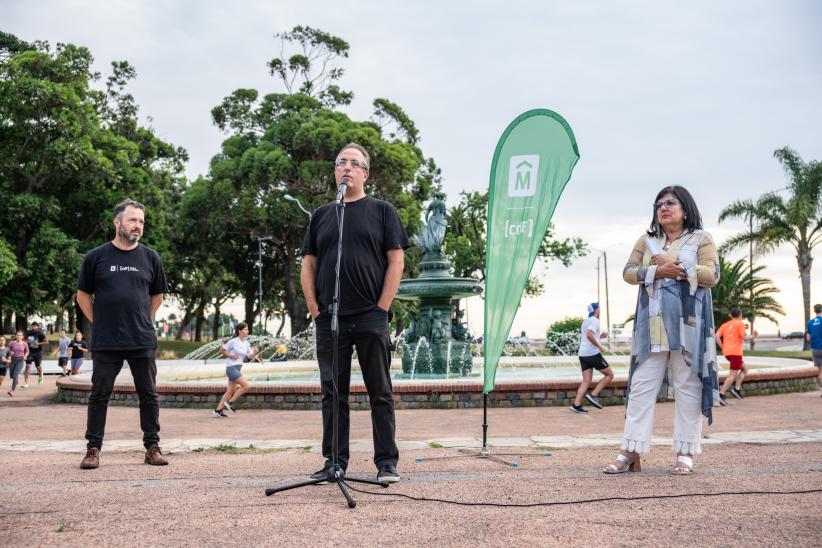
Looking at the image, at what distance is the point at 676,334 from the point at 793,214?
109ft

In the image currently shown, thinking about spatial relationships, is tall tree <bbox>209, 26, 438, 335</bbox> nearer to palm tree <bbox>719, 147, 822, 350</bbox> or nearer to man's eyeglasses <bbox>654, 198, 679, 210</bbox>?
palm tree <bbox>719, 147, 822, 350</bbox>

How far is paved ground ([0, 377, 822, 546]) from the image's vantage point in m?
3.39

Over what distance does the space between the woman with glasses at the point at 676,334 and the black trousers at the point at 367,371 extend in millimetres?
1513

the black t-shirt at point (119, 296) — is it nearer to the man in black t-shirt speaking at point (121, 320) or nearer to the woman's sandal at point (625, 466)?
the man in black t-shirt speaking at point (121, 320)

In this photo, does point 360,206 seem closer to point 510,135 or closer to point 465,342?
point 510,135

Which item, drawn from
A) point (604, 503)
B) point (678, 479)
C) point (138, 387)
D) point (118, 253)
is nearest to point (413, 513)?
point (604, 503)

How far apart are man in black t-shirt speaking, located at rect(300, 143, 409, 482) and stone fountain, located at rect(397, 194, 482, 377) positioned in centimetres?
976

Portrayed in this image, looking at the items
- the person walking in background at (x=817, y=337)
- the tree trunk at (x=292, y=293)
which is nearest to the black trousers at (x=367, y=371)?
the person walking in background at (x=817, y=337)

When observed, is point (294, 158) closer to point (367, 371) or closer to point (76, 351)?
point (76, 351)

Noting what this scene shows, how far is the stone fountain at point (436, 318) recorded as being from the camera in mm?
14719

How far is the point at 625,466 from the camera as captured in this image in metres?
4.95

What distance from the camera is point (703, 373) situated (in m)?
4.90

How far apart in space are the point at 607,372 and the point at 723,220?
96.9 feet

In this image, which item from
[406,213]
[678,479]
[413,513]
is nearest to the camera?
[413,513]
